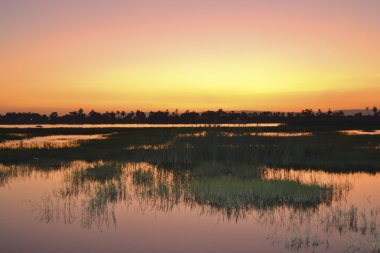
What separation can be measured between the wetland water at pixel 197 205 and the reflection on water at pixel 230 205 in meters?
0.03

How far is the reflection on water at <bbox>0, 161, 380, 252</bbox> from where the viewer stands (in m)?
10.8

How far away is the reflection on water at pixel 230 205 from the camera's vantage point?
1078cm

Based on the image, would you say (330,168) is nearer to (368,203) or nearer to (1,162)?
(368,203)

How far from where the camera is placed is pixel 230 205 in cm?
1406

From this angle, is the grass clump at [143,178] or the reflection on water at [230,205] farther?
the grass clump at [143,178]

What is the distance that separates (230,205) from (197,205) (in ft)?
3.88

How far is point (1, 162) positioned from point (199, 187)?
663 inches

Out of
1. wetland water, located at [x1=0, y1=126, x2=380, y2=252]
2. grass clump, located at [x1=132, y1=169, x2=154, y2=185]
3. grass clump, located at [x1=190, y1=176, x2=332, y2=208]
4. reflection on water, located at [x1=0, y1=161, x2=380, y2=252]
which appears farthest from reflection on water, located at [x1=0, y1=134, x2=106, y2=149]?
grass clump, located at [x1=190, y1=176, x2=332, y2=208]

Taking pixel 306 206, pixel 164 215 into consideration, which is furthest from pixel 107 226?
pixel 306 206

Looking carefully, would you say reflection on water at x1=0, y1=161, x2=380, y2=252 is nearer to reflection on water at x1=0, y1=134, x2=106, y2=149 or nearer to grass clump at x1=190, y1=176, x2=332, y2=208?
grass clump at x1=190, y1=176, x2=332, y2=208

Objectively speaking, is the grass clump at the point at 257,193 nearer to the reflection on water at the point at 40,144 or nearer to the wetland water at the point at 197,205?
the wetland water at the point at 197,205

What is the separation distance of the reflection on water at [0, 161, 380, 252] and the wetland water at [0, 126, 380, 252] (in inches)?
1.3

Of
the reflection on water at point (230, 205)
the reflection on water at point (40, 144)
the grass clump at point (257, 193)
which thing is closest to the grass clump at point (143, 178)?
the reflection on water at point (230, 205)

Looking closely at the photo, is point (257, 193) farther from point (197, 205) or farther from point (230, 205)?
point (197, 205)
